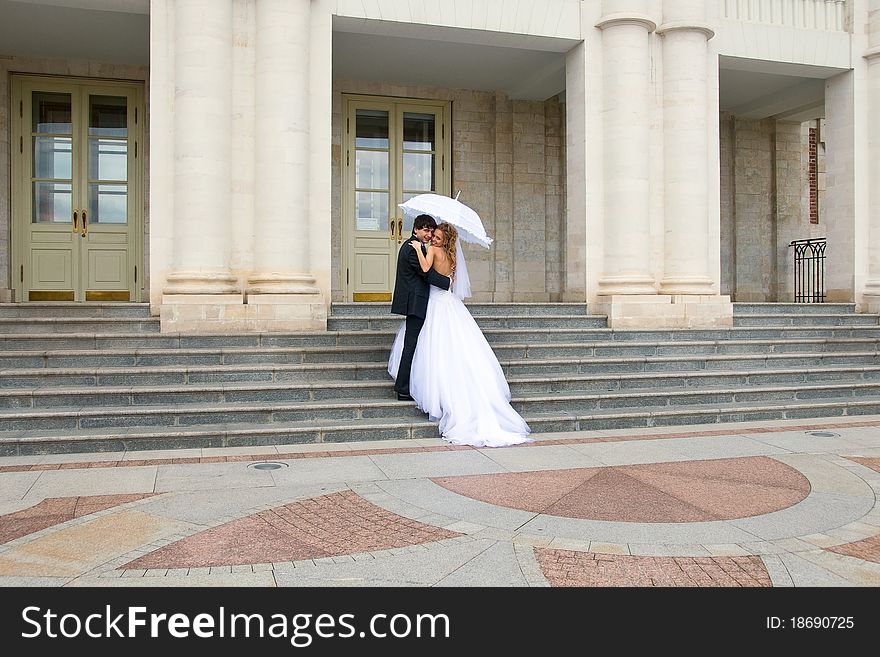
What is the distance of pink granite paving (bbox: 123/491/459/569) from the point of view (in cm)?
429

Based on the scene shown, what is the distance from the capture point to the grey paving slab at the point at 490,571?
3.96 meters

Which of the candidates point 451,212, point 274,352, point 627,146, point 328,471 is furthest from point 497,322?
point 328,471

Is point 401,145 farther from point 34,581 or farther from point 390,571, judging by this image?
point 34,581

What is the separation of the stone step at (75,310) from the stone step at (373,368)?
164cm

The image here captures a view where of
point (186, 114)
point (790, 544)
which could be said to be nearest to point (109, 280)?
point (186, 114)

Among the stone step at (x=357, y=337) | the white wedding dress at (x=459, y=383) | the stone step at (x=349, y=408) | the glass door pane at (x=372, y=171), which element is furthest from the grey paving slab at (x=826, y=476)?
the glass door pane at (x=372, y=171)

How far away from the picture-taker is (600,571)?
13.7ft

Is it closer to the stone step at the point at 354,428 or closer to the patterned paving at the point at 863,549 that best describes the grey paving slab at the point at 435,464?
the stone step at the point at 354,428

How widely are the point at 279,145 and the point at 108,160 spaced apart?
175 inches

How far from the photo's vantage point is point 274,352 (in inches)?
358

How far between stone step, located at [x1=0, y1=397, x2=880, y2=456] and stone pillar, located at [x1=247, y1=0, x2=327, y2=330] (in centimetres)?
291

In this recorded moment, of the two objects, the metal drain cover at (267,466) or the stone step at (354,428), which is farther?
the stone step at (354,428)

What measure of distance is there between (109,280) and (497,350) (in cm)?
712

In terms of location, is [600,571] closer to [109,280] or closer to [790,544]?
[790,544]
